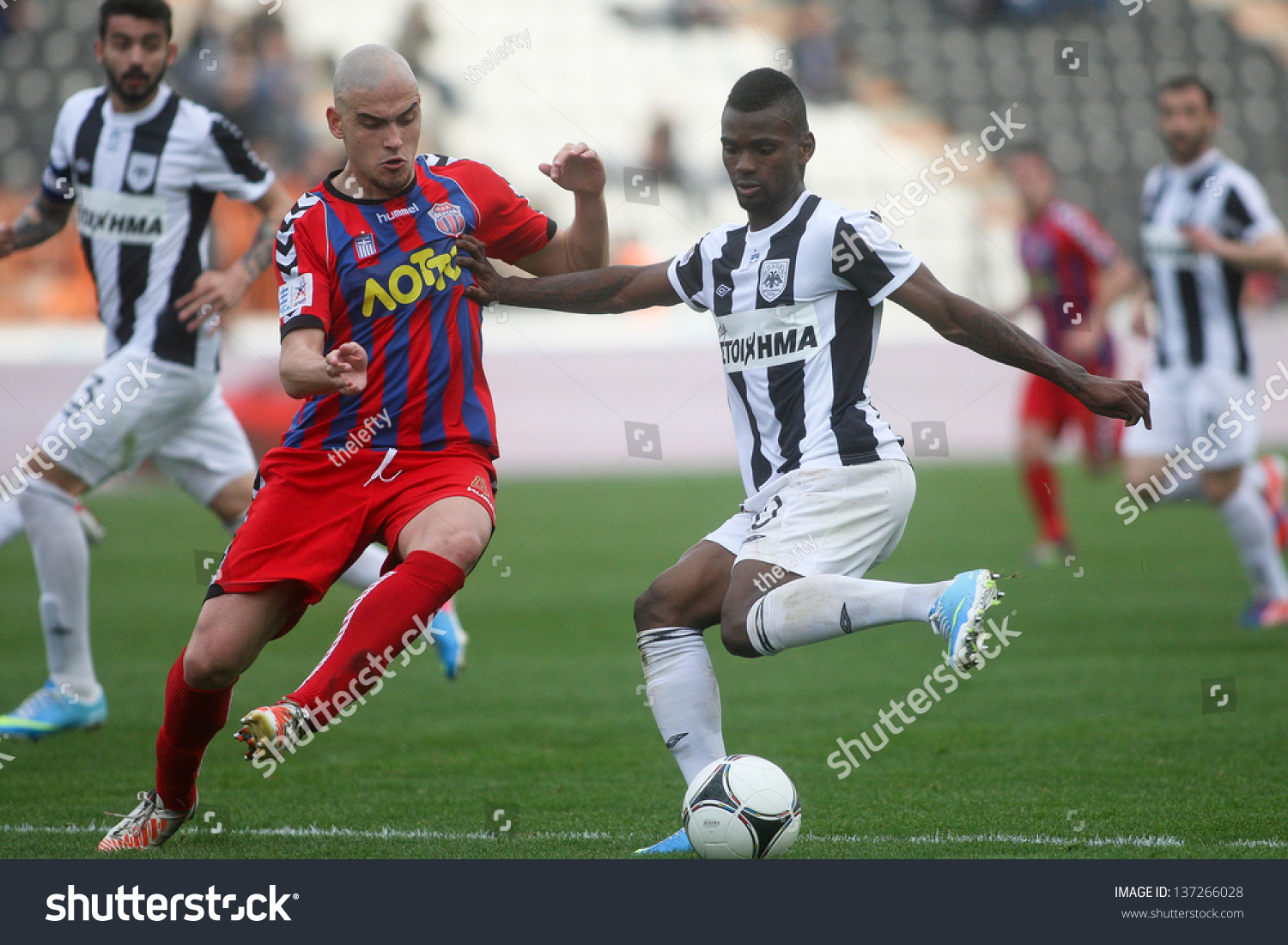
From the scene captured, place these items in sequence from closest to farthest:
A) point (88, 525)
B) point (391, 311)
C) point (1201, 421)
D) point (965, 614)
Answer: point (965, 614)
point (391, 311)
point (88, 525)
point (1201, 421)

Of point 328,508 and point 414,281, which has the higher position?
point 414,281

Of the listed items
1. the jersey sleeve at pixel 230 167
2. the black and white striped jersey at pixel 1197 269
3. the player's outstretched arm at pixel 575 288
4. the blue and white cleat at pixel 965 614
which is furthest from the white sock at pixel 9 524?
the black and white striped jersey at pixel 1197 269

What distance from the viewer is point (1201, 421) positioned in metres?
8.06

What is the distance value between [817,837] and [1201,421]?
15.6 ft

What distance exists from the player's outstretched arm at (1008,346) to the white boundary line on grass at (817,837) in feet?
3.72

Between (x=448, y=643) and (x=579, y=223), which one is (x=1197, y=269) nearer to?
(x=448, y=643)

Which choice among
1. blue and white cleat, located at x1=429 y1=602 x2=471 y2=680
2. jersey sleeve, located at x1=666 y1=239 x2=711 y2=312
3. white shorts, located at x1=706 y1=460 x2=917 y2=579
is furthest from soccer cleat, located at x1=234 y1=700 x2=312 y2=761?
blue and white cleat, located at x1=429 y1=602 x2=471 y2=680

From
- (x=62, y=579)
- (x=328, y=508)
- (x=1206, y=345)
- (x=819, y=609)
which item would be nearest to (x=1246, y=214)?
(x=1206, y=345)

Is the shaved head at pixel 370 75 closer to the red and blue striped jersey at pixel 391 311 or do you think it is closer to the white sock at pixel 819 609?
the red and blue striped jersey at pixel 391 311

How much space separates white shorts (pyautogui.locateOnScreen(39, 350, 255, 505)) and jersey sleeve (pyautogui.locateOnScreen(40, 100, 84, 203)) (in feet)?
2.28

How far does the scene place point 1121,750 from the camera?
5359 mm

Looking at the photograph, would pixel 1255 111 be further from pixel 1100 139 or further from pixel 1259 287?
pixel 1259 287

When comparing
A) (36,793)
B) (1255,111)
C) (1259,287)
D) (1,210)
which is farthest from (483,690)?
(1255,111)

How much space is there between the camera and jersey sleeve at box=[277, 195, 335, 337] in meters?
4.03
